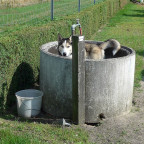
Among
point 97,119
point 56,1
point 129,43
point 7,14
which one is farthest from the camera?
Answer: point 56,1

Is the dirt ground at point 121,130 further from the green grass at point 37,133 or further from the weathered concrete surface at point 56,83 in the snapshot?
the weathered concrete surface at point 56,83

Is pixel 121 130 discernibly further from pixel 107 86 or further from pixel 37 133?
pixel 37 133

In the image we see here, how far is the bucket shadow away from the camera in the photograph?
6160 millimetres

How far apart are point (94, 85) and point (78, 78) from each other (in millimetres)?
360

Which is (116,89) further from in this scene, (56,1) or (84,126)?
(56,1)

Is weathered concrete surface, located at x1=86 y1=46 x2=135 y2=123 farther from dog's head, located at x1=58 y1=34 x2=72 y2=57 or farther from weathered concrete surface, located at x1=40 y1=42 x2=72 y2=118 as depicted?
dog's head, located at x1=58 y1=34 x2=72 y2=57

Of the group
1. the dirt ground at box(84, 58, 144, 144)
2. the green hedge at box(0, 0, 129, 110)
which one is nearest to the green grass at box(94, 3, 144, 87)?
the dirt ground at box(84, 58, 144, 144)

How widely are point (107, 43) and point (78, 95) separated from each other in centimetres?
187

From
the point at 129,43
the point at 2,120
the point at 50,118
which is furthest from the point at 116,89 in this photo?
the point at 129,43

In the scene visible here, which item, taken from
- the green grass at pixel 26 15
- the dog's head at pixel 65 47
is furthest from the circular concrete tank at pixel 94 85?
the green grass at pixel 26 15

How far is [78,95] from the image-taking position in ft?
17.4

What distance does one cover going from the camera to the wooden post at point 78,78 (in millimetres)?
5184

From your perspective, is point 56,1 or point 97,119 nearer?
point 97,119

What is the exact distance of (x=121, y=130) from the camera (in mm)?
5270
